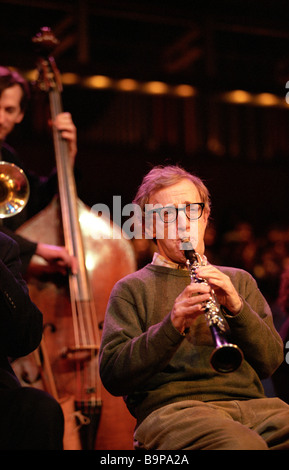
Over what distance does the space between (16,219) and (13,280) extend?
950 millimetres

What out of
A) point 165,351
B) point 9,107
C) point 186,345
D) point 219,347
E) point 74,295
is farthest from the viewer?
point 9,107

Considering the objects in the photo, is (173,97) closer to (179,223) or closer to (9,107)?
(9,107)

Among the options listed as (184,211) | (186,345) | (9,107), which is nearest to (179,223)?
(184,211)

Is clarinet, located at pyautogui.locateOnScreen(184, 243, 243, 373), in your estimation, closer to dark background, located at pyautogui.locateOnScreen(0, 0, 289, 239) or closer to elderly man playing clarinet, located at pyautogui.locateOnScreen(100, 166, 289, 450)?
elderly man playing clarinet, located at pyautogui.locateOnScreen(100, 166, 289, 450)

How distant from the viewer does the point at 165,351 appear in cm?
162

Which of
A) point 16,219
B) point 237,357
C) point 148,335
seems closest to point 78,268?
point 16,219

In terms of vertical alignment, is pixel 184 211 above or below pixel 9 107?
below

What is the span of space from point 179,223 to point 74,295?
31.0 inches

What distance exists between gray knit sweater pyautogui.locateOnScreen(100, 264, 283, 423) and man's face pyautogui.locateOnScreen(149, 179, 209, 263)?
8 cm

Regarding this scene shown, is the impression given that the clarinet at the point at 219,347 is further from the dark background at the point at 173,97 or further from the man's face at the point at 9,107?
the dark background at the point at 173,97

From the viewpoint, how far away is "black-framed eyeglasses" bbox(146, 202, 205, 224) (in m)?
1.86

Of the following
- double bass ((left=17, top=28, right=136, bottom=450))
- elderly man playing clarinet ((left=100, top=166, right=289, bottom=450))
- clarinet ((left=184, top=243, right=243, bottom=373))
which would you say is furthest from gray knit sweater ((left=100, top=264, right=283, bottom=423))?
double bass ((left=17, top=28, right=136, bottom=450))

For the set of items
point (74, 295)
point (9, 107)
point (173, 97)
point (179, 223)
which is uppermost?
point (173, 97)

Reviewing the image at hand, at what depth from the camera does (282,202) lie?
4.94 metres
